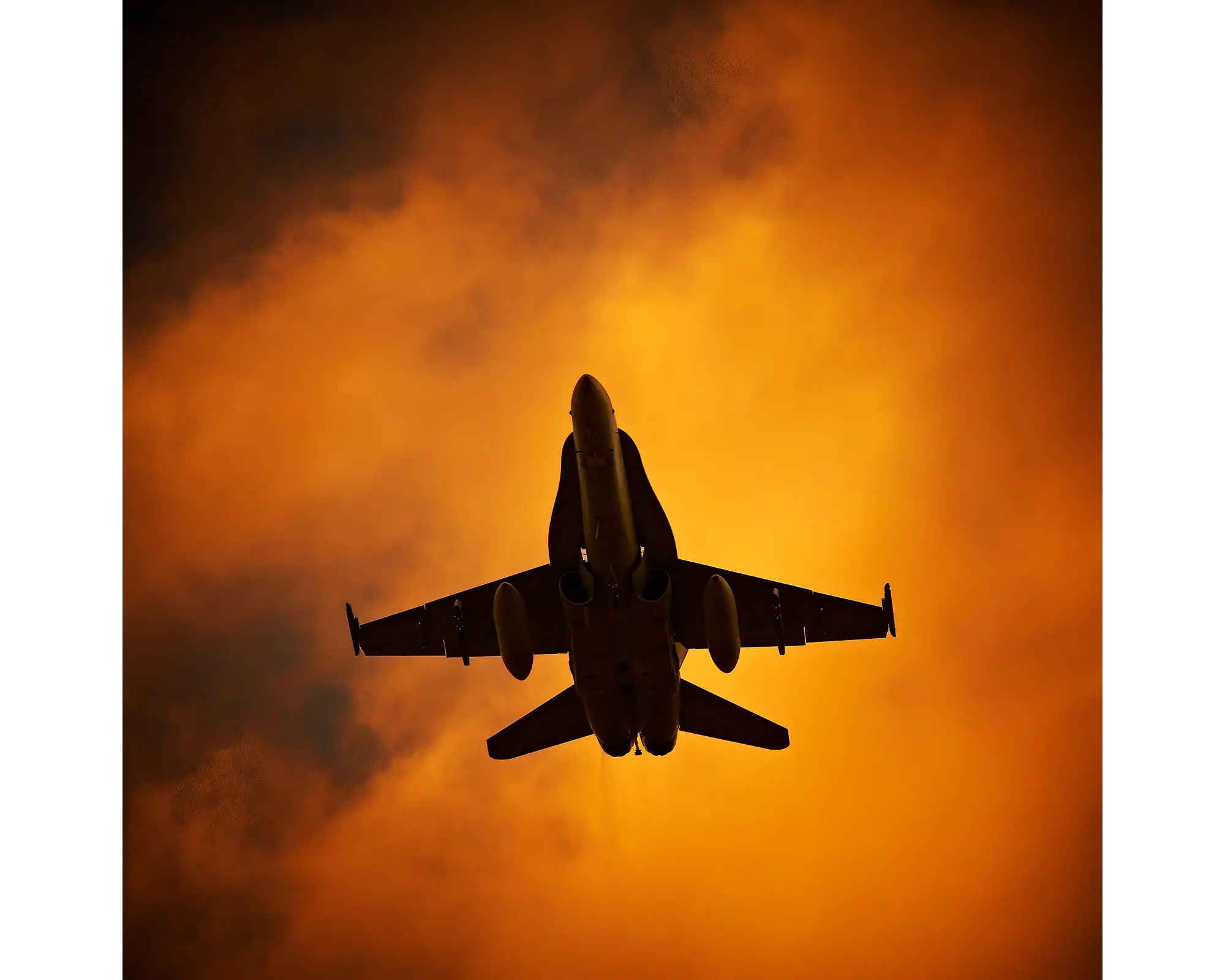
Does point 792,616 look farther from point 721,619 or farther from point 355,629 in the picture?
point 355,629

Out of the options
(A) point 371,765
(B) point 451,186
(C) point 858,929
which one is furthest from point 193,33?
(C) point 858,929

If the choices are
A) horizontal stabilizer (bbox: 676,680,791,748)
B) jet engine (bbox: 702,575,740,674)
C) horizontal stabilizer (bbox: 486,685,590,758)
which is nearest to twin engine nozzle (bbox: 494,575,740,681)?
jet engine (bbox: 702,575,740,674)

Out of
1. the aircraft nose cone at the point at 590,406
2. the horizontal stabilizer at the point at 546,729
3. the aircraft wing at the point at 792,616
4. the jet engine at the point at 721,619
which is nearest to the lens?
the aircraft nose cone at the point at 590,406

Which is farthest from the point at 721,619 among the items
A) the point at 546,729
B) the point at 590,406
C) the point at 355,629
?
the point at 355,629

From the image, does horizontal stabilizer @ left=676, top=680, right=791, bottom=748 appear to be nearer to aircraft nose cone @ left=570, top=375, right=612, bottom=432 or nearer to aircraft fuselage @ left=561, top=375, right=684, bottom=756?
aircraft fuselage @ left=561, top=375, right=684, bottom=756

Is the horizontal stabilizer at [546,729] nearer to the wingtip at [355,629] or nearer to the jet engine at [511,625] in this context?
the wingtip at [355,629]

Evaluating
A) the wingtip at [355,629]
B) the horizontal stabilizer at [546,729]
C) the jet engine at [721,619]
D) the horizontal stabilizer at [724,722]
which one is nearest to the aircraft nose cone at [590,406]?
the jet engine at [721,619]

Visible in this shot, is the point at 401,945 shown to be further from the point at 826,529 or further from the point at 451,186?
the point at 451,186
